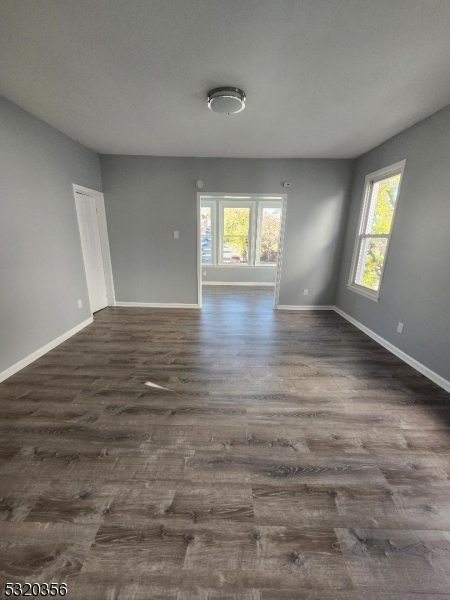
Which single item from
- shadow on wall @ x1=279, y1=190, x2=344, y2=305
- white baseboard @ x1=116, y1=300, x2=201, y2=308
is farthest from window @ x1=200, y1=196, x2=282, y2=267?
white baseboard @ x1=116, y1=300, x2=201, y2=308

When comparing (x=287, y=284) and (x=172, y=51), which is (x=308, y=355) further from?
(x=172, y=51)

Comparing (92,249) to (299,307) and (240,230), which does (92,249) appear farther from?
(299,307)

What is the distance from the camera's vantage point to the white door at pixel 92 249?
3.69 meters

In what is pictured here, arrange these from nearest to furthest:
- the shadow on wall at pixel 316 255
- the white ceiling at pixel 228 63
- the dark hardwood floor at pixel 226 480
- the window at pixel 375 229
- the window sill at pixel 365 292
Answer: the dark hardwood floor at pixel 226 480 → the white ceiling at pixel 228 63 → the window at pixel 375 229 → the window sill at pixel 365 292 → the shadow on wall at pixel 316 255

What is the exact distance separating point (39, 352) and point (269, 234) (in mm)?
5550

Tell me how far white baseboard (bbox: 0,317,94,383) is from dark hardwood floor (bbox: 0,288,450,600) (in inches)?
3.8

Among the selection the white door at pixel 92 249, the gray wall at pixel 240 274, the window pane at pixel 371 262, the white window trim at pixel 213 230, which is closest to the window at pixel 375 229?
the window pane at pixel 371 262

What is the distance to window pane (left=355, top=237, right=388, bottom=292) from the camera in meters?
3.31

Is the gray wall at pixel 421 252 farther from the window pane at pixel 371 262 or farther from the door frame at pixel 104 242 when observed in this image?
the door frame at pixel 104 242

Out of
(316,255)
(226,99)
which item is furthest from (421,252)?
(226,99)

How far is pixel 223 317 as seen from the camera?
4.08 metres

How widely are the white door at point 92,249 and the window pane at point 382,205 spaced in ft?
14.4

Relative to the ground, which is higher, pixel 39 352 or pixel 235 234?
pixel 235 234

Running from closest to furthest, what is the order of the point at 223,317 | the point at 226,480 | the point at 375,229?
the point at 226,480 < the point at 375,229 < the point at 223,317
